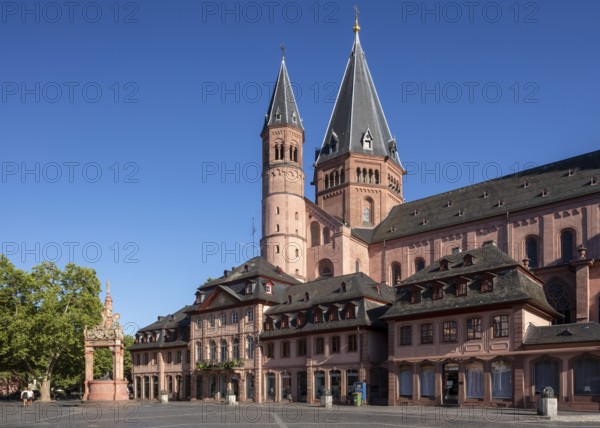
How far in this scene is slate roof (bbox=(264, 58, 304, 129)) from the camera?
8612 cm

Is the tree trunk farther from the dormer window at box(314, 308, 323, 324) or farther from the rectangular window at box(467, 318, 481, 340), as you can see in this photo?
the rectangular window at box(467, 318, 481, 340)

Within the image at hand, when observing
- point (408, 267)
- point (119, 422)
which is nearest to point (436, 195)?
point (408, 267)

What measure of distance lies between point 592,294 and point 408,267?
22535mm

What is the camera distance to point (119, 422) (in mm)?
34406

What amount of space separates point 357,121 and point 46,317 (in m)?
44.5

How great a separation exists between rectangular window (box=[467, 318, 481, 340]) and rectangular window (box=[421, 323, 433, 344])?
3.25m

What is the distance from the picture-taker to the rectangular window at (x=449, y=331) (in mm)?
48812

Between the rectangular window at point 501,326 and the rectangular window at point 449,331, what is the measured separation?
3160 millimetres

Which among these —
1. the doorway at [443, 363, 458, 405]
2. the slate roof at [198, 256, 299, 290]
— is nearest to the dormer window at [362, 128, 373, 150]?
the slate roof at [198, 256, 299, 290]

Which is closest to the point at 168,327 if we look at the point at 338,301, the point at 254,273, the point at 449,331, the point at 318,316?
the point at 254,273

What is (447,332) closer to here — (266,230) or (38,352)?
(266,230)

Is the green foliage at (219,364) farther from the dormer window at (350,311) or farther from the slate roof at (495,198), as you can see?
the slate roof at (495,198)

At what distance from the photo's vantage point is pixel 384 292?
6291 cm

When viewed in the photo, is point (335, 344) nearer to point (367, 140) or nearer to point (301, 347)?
point (301, 347)
